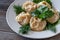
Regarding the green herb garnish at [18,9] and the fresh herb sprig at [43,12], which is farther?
the green herb garnish at [18,9]

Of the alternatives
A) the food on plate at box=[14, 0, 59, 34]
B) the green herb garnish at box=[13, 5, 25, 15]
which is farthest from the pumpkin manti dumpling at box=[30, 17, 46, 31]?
the green herb garnish at box=[13, 5, 25, 15]

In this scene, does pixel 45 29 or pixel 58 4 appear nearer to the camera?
pixel 45 29

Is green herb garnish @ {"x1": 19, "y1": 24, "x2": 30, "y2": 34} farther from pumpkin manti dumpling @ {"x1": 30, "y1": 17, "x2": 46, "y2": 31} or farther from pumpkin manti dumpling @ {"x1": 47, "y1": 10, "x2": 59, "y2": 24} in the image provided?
pumpkin manti dumpling @ {"x1": 47, "y1": 10, "x2": 59, "y2": 24}

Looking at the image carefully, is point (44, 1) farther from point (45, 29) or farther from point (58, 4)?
point (45, 29)

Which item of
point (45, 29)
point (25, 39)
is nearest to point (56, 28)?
point (45, 29)

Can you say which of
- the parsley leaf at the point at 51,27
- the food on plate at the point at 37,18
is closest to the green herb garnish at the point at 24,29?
the food on plate at the point at 37,18

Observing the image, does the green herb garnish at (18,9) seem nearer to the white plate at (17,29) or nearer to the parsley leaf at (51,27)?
the white plate at (17,29)

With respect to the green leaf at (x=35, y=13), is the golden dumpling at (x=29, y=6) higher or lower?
higher
